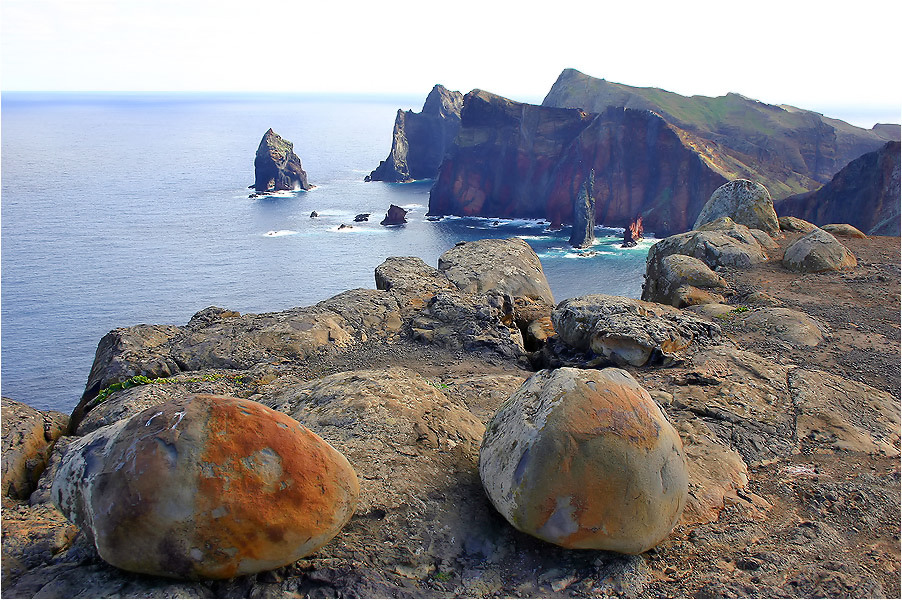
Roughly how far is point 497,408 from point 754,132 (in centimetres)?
11152

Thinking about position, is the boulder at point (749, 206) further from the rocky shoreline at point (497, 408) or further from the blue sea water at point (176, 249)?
the blue sea water at point (176, 249)

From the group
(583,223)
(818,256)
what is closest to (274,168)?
(583,223)

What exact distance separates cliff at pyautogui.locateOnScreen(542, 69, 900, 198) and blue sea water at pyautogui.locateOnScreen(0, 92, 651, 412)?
26.2m

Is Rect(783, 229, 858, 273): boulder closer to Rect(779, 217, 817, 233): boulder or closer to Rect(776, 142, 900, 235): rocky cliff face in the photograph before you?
Rect(779, 217, 817, 233): boulder

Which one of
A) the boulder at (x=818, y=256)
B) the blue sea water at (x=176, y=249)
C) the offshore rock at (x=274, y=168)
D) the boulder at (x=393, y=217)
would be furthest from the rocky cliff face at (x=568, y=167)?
the boulder at (x=818, y=256)

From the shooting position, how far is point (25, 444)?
28.7 ft

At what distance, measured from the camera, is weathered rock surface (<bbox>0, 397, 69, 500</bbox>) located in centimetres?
798

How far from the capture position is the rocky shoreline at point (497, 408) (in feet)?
18.8

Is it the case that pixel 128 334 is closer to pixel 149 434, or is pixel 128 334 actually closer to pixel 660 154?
pixel 149 434

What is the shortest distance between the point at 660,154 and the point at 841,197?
99.0ft

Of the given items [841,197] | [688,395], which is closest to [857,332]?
[688,395]

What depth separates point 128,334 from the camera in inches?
500

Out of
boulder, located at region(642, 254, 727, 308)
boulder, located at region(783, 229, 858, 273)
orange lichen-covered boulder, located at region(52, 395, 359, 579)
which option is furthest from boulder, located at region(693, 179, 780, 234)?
orange lichen-covered boulder, located at region(52, 395, 359, 579)

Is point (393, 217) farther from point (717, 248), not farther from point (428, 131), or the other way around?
point (717, 248)
